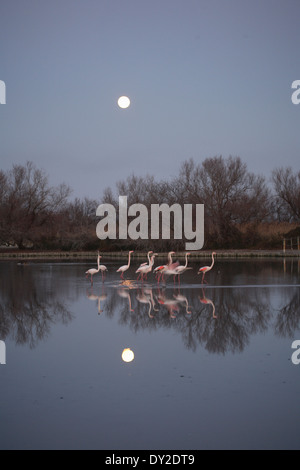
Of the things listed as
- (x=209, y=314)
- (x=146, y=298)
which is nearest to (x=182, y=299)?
(x=146, y=298)

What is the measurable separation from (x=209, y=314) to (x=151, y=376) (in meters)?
3.94

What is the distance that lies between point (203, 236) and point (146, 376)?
32.7m

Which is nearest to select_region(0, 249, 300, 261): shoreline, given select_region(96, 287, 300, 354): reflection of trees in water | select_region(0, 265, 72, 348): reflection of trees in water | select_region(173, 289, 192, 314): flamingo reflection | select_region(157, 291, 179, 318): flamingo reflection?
select_region(0, 265, 72, 348): reflection of trees in water

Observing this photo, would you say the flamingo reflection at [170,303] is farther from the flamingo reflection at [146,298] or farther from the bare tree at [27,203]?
the bare tree at [27,203]

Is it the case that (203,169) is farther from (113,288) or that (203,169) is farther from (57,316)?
(57,316)

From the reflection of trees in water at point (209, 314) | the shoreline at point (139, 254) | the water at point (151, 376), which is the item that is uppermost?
the shoreline at point (139, 254)

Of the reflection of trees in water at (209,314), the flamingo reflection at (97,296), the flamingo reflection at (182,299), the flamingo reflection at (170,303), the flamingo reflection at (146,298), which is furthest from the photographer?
the flamingo reflection at (97,296)

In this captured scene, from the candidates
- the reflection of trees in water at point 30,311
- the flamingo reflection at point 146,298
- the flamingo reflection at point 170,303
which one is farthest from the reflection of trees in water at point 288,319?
the reflection of trees in water at point 30,311

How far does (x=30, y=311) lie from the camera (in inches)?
394

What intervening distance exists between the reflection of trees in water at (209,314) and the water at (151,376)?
0.02 metres

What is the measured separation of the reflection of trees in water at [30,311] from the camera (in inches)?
314

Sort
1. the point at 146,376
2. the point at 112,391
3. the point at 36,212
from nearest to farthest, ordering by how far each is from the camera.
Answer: the point at 112,391
the point at 146,376
the point at 36,212
